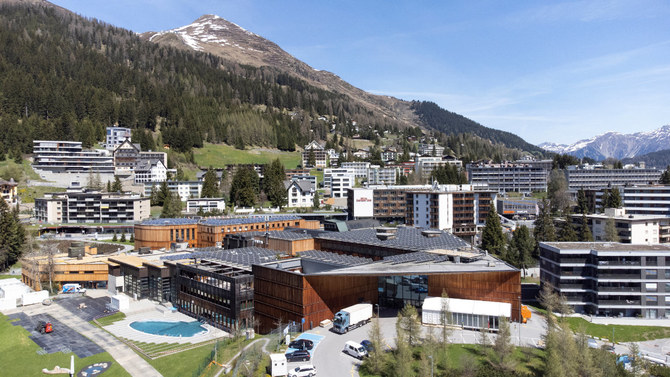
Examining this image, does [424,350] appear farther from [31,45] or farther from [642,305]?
[31,45]

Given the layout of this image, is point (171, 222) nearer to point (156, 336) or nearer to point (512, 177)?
point (156, 336)

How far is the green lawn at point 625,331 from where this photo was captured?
4956 cm

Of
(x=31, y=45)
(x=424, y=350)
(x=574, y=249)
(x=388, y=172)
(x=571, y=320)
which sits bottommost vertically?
(x=571, y=320)

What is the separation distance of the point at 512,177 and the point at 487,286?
4957 inches

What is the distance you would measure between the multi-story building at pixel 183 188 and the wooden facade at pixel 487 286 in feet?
318

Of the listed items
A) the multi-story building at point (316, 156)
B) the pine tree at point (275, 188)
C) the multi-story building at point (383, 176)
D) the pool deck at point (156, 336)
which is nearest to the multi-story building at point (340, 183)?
the multi-story building at point (383, 176)

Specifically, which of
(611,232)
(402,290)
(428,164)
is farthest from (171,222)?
(428,164)

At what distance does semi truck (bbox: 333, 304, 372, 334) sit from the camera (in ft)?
140

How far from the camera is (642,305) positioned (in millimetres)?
55594

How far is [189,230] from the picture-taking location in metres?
87.1

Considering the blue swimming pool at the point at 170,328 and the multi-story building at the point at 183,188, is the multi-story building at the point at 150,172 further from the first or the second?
the blue swimming pool at the point at 170,328

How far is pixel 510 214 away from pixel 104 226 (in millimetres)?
106235

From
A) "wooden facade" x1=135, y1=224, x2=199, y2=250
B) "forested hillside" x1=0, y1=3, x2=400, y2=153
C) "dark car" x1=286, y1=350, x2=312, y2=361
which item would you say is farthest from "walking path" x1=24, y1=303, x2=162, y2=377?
"forested hillside" x1=0, y1=3, x2=400, y2=153

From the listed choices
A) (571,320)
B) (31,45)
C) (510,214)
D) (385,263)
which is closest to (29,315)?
(385,263)
